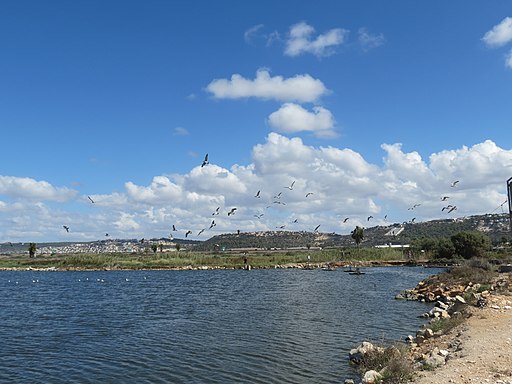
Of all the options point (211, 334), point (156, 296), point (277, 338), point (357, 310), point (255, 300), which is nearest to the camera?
point (277, 338)

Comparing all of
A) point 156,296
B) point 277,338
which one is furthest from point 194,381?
point 156,296

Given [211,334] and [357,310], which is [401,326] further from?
[211,334]

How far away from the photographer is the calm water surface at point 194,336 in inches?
719

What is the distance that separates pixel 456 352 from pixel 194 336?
13.9 meters

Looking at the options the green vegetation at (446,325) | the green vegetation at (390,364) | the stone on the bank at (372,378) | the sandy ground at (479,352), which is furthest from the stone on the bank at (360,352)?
the green vegetation at (446,325)

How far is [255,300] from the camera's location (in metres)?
42.2

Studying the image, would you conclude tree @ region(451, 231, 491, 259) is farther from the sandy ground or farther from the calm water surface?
the sandy ground

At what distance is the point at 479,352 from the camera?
15.0 m

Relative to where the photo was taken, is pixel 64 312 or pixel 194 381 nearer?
pixel 194 381

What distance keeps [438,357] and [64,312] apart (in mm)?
28601

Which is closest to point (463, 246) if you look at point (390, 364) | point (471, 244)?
point (471, 244)

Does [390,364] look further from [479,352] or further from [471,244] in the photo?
[471,244]

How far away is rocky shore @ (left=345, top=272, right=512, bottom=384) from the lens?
13.1 meters

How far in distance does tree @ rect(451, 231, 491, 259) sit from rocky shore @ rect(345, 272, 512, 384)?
76.3m
